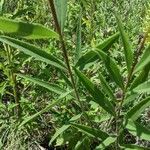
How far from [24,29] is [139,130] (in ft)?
1.87

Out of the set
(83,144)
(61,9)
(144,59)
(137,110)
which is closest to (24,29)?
(61,9)

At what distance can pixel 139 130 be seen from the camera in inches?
60.4

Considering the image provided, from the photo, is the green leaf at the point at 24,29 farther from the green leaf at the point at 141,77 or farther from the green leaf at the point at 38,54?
the green leaf at the point at 141,77

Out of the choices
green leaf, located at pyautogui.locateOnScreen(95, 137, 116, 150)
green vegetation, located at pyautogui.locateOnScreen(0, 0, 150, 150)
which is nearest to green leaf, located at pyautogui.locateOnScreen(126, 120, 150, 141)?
green vegetation, located at pyautogui.locateOnScreen(0, 0, 150, 150)

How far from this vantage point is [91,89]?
1563 millimetres

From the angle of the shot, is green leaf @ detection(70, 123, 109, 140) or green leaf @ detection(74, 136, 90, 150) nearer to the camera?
green leaf @ detection(70, 123, 109, 140)

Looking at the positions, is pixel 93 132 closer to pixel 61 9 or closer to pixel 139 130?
pixel 139 130

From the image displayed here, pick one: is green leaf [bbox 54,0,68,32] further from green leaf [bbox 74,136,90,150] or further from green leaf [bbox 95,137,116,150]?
green leaf [bbox 74,136,90,150]

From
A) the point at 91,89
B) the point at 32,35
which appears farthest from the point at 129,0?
the point at 32,35

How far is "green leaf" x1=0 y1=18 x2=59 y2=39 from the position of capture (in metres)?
1.25

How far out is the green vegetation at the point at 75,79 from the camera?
1.37 m

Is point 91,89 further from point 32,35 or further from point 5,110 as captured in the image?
point 5,110

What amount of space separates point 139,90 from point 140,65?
123 mm

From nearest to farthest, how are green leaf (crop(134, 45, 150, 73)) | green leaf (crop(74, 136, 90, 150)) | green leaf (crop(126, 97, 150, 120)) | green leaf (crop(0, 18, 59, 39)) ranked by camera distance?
green leaf (crop(0, 18, 59, 39)), green leaf (crop(134, 45, 150, 73)), green leaf (crop(126, 97, 150, 120)), green leaf (crop(74, 136, 90, 150))
